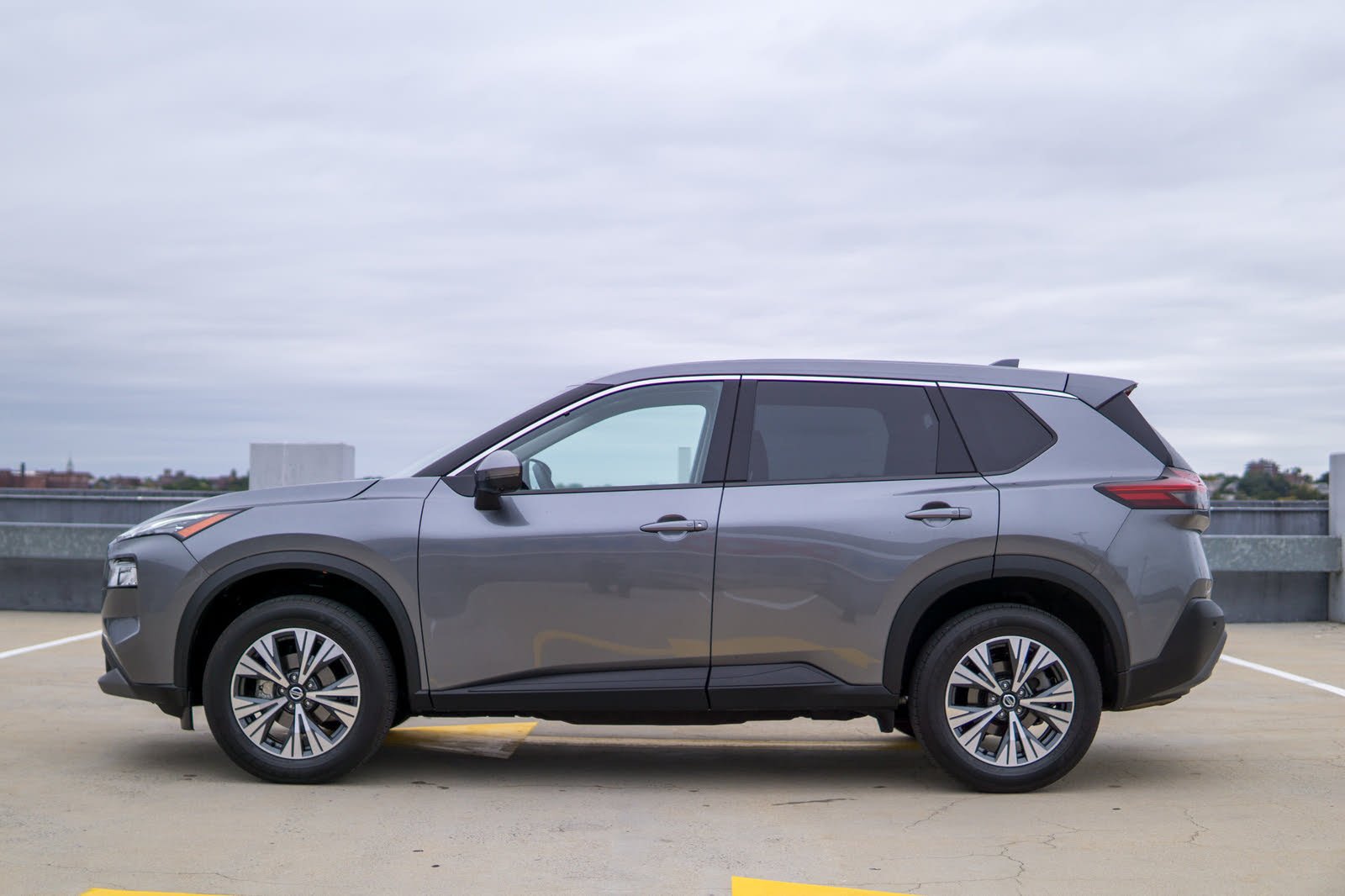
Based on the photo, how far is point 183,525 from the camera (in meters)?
6.09

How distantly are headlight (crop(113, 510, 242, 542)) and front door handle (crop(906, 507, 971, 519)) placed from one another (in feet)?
9.49

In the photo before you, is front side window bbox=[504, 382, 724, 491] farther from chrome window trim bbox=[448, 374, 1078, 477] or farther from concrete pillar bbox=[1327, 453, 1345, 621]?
concrete pillar bbox=[1327, 453, 1345, 621]

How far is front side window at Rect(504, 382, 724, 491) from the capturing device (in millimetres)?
6008

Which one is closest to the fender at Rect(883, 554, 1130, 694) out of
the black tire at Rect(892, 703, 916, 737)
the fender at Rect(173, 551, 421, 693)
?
the black tire at Rect(892, 703, 916, 737)

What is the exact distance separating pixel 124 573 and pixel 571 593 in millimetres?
1991

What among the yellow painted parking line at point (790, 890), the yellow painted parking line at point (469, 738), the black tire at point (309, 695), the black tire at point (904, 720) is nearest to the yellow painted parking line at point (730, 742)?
the yellow painted parking line at point (469, 738)

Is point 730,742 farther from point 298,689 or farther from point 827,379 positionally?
point 298,689

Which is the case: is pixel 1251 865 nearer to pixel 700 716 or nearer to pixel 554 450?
pixel 700 716

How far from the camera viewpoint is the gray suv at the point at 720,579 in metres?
5.81

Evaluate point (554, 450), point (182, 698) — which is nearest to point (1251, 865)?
point (554, 450)

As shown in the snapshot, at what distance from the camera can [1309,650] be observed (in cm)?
1102

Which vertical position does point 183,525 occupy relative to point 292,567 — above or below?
above

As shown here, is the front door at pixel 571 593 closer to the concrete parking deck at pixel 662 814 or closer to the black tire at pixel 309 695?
the black tire at pixel 309 695

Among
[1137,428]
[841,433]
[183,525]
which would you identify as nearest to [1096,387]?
[1137,428]
